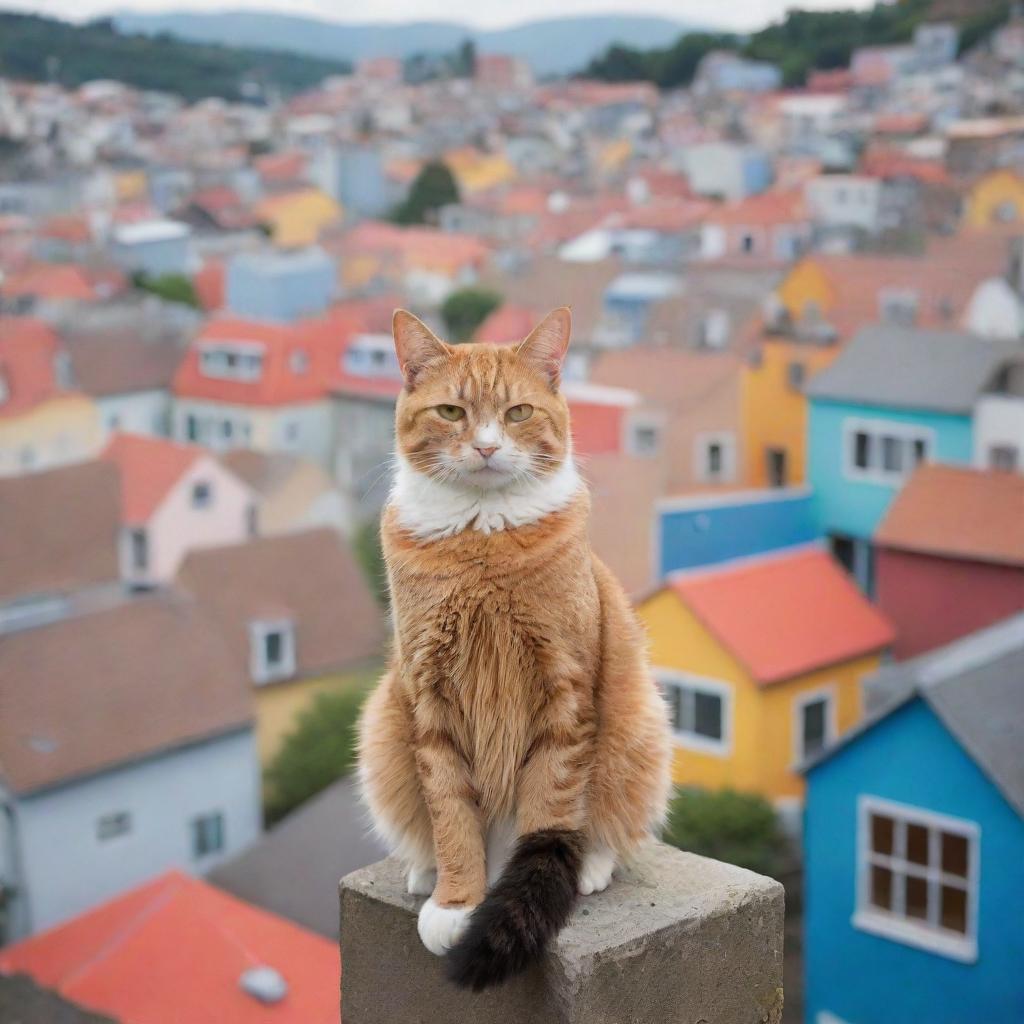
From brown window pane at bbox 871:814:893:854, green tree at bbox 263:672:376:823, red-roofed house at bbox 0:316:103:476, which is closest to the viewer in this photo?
brown window pane at bbox 871:814:893:854

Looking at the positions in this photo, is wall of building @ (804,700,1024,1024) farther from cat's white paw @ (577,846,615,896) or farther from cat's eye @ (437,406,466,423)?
cat's eye @ (437,406,466,423)

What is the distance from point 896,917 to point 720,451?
1088 cm

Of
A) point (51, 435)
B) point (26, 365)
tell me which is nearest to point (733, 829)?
point (51, 435)

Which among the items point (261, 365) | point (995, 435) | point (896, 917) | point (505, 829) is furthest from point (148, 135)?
point (505, 829)

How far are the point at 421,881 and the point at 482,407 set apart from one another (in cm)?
84

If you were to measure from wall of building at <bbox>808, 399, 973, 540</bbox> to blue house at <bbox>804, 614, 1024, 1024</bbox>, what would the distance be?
22.9 feet

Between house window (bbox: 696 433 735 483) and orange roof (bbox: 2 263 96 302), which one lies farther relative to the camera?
orange roof (bbox: 2 263 96 302)

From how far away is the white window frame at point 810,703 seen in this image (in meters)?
12.9

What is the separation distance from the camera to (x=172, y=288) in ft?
125

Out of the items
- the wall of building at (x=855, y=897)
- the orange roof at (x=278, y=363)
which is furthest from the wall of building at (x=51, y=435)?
the wall of building at (x=855, y=897)

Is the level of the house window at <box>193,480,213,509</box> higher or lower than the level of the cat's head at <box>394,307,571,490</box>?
lower

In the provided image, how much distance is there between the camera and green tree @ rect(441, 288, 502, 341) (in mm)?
34312

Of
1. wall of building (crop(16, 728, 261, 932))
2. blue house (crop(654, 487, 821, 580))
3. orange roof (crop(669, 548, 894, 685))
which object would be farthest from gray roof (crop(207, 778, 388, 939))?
blue house (crop(654, 487, 821, 580))

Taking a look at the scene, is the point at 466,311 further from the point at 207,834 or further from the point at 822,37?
the point at 822,37
